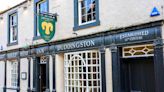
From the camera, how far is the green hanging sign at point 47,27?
1321 cm

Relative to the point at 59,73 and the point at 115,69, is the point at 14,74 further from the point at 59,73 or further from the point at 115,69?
the point at 115,69

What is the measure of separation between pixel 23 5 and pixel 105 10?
744 centimetres

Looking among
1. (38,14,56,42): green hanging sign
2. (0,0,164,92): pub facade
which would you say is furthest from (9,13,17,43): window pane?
(38,14,56,42): green hanging sign

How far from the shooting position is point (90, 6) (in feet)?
40.4

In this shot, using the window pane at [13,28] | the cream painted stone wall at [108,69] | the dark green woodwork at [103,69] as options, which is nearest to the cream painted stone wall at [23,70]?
the window pane at [13,28]

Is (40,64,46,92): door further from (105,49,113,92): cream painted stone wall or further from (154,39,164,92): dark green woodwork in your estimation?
(154,39,164,92): dark green woodwork

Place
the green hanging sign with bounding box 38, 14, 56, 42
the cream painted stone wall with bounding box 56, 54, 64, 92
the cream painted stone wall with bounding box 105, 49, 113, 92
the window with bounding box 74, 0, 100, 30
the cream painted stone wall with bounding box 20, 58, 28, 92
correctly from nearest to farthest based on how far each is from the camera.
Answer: the cream painted stone wall with bounding box 105, 49, 113, 92
the window with bounding box 74, 0, 100, 30
the green hanging sign with bounding box 38, 14, 56, 42
the cream painted stone wall with bounding box 56, 54, 64, 92
the cream painted stone wall with bounding box 20, 58, 28, 92

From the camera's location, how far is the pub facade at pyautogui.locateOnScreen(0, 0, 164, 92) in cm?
979

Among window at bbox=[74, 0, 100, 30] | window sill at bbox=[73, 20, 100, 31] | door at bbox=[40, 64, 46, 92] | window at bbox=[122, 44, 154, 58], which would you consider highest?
window at bbox=[74, 0, 100, 30]

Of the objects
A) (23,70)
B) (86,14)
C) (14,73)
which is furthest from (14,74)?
(86,14)

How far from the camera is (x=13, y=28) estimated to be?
18.2 meters

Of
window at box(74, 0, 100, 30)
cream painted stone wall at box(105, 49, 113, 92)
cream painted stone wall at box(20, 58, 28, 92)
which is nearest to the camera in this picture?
cream painted stone wall at box(105, 49, 113, 92)

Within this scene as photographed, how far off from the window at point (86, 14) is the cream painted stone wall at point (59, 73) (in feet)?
6.48

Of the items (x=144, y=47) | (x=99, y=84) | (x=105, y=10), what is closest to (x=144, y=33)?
(x=144, y=47)
